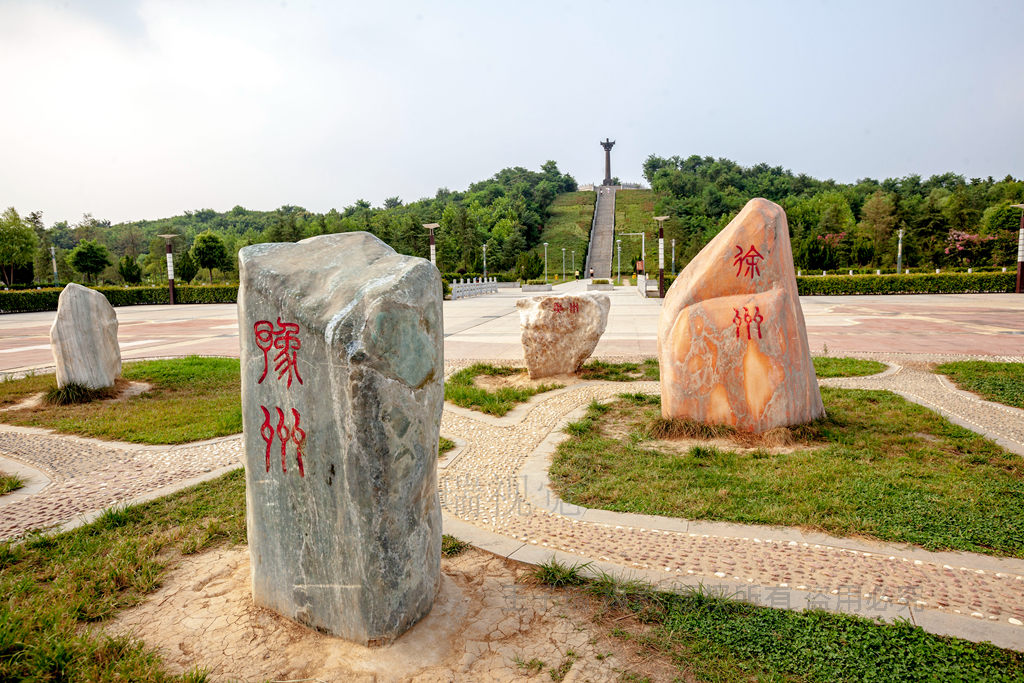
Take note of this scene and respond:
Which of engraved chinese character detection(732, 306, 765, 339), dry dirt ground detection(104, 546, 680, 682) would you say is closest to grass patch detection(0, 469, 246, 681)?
dry dirt ground detection(104, 546, 680, 682)

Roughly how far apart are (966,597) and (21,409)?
11043 millimetres

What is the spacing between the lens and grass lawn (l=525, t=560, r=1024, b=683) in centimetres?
287

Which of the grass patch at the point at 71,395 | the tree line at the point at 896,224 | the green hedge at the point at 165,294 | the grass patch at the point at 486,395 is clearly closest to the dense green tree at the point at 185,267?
the green hedge at the point at 165,294

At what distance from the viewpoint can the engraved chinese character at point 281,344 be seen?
3150mm

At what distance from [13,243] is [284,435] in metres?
49.5

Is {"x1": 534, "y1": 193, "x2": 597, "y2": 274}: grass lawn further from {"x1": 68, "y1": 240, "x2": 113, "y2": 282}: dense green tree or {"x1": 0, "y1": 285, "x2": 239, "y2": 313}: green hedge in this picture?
{"x1": 68, "y1": 240, "x2": 113, "y2": 282}: dense green tree

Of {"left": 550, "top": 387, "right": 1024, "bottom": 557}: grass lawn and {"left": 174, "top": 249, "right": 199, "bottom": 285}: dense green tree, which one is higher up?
{"left": 174, "top": 249, "right": 199, "bottom": 285}: dense green tree

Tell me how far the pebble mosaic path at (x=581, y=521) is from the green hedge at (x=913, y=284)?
89.5 feet

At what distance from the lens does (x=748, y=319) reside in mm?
6547

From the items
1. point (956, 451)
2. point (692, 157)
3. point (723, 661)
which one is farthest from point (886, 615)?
point (692, 157)

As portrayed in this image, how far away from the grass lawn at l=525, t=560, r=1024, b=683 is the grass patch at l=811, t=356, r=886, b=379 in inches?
280

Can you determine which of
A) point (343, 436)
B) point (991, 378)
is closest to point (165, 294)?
point (343, 436)

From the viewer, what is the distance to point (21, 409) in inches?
342

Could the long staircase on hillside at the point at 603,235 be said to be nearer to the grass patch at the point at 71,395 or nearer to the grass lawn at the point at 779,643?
the grass patch at the point at 71,395
